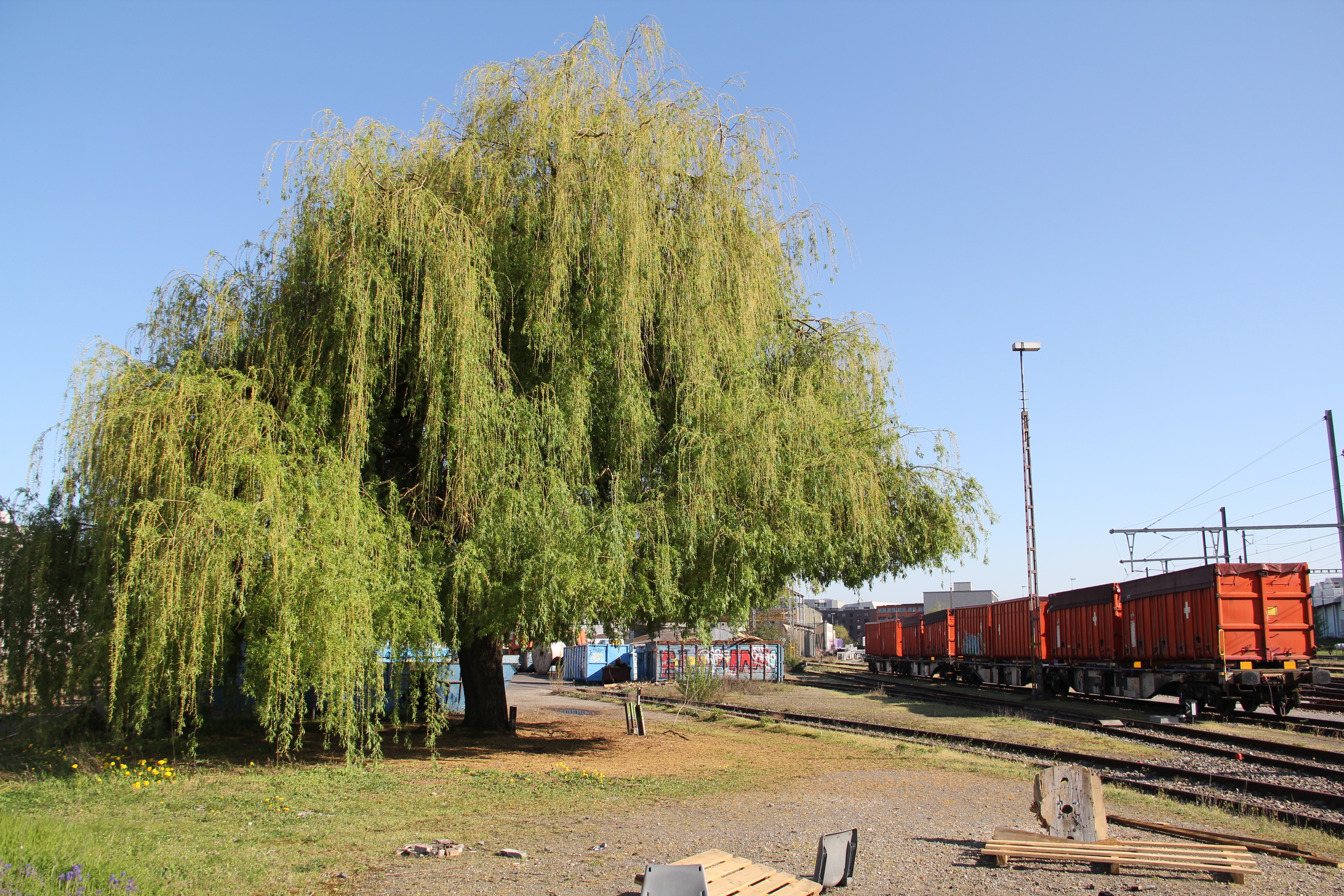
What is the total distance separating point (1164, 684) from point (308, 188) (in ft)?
68.7

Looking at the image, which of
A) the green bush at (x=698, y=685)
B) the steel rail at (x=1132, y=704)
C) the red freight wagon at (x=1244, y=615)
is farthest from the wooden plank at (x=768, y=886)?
the green bush at (x=698, y=685)

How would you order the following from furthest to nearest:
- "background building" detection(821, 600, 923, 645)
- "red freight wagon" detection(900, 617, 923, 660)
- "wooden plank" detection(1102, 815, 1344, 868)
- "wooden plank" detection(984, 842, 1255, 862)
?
"background building" detection(821, 600, 923, 645) → "red freight wagon" detection(900, 617, 923, 660) → "wooden plank" detection(1102, 815, 1344, 868) → "wooden plank" detection(984, 842, 1255, 862)

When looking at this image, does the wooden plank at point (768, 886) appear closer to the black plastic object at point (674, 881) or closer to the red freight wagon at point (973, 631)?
the black plastic object at point (674, 881)

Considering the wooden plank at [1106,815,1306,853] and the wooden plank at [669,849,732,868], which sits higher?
the wooden plank at [669,849,732,868]

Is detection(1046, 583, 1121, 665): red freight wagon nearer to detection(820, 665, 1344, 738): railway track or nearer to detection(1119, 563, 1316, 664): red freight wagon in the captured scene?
detection(820, 665, 1344, 738): railway track

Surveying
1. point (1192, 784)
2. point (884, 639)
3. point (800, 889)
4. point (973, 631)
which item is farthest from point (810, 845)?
point (884, 639)

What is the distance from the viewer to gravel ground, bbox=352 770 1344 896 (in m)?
7.20

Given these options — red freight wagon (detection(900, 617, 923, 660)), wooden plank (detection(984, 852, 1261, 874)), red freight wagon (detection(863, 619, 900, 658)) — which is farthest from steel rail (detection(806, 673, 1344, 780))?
red freight wagon (detection(863, 619, 900, 658))

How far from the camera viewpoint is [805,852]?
27.0ft

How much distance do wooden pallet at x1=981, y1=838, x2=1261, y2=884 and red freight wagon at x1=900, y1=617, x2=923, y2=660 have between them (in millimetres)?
32814

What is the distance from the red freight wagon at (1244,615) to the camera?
19.7m

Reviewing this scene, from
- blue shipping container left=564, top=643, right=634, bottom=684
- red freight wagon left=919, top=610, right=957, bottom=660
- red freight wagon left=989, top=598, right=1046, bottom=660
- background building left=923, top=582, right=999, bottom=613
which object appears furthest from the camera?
background building left=923, top=582, right=999, bottom=613

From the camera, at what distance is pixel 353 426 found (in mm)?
12328

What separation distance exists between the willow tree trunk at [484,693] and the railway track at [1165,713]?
49.1ft
